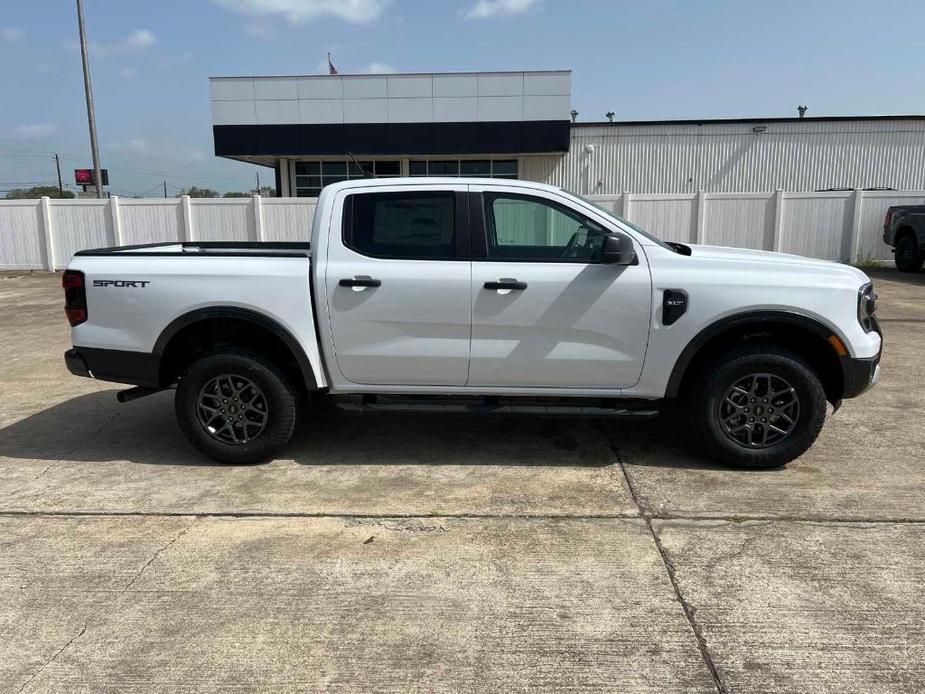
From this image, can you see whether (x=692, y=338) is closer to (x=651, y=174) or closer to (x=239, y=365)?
(x=239, y=365)

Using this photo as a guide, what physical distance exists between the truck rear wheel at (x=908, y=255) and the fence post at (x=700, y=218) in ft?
15.0

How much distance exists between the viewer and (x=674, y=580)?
332cm

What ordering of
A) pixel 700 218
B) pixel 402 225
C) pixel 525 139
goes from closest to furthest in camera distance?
1. pixel 402 225
2. pixel 700 218
3. pixel 525 139

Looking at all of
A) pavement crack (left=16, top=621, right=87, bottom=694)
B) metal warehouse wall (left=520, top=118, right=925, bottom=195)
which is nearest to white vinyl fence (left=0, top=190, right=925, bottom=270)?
metal warehouse wall (left=520, top=118, right=925, bottom=195)

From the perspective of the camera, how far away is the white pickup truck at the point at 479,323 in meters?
4.43

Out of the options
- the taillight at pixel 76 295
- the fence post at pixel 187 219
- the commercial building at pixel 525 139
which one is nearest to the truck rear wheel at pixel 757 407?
the taillight at pixel 76 295

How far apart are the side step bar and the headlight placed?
1404mm

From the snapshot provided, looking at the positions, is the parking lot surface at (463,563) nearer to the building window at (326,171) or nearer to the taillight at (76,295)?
the taillight at (76,295)

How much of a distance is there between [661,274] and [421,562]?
231cm

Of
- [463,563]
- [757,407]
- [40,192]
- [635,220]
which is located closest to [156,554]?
[463,563]

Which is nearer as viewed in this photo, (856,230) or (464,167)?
(856,230)

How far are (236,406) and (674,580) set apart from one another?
299 cm

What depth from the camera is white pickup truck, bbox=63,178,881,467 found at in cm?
443

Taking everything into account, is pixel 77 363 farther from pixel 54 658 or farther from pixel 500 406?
pixel 500 406
